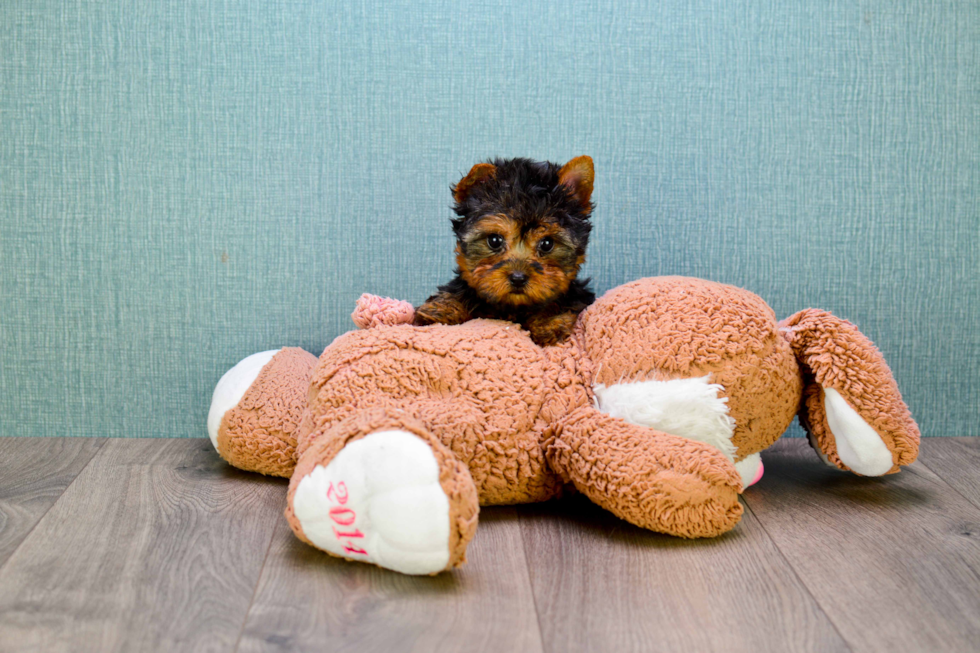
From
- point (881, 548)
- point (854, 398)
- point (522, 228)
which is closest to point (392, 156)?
point (522, 228)

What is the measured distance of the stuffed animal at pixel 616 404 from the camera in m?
1.08

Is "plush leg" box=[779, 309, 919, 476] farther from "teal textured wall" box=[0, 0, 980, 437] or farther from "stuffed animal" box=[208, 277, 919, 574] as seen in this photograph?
"teal textured wall" box=[0, 0, 980, 437]

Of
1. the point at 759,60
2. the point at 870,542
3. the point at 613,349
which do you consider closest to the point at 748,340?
the point at 613,349

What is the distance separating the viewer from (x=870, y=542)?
1147mm

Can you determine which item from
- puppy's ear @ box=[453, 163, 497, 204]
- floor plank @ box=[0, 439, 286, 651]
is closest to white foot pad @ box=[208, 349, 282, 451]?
floor plank @ box=[0, 439, 286, 651]

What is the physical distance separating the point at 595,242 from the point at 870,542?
2.45ft

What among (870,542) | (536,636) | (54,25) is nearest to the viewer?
(536,636)

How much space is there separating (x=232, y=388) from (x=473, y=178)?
597 millimetres

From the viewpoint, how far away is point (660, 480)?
107cm

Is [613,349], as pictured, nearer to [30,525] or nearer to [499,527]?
[499,527]

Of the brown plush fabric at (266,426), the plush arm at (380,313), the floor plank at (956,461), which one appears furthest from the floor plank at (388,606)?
the floor plank at (956,461)

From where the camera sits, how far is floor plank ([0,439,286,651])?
887mm

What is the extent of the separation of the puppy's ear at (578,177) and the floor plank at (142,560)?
71 centimetres

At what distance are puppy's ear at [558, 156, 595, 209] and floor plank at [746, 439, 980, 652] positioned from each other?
60cm
